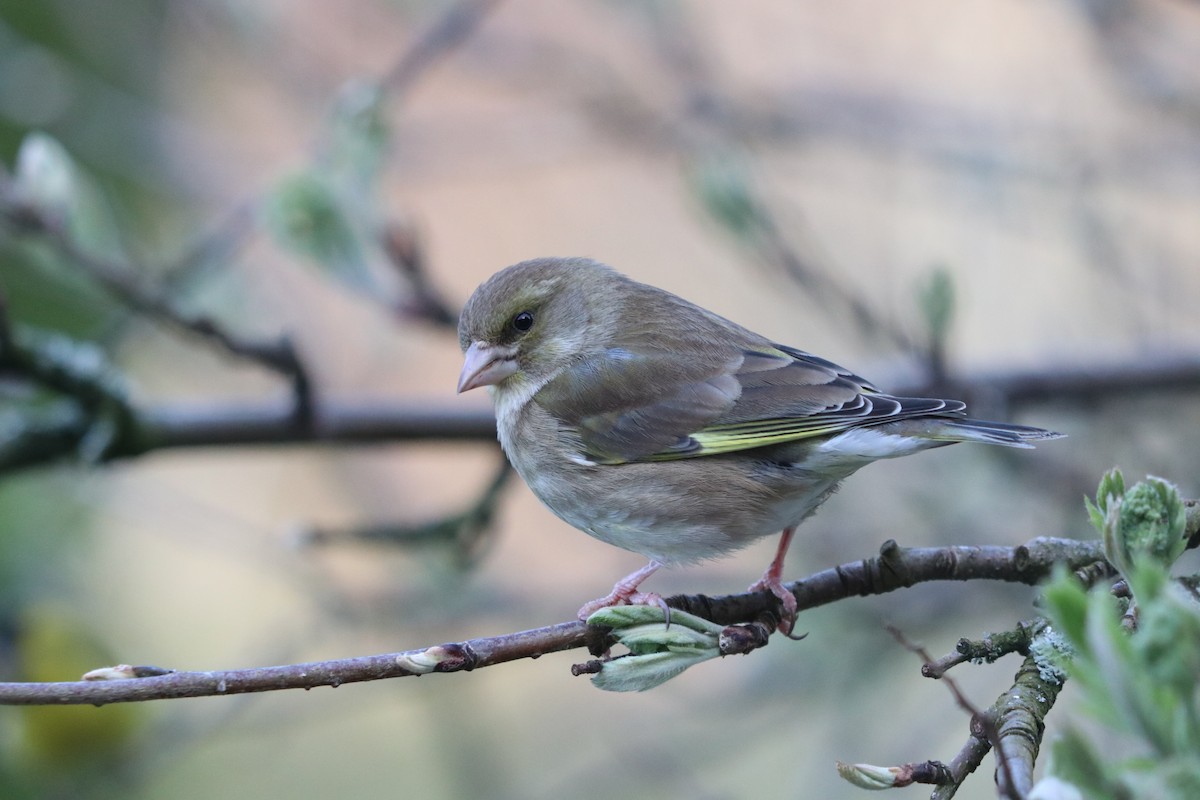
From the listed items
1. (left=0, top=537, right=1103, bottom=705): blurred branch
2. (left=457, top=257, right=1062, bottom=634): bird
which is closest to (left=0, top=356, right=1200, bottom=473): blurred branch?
(left=457, top=257, right=1062, bottom=634): bird

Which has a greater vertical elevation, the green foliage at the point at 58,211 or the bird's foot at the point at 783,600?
the green foliage at the point at 58,211

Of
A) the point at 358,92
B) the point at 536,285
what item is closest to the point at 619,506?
the point at 536,285

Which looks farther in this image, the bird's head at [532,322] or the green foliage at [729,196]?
the green foliage at [729,196]

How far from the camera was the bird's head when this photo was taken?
11.6 feet

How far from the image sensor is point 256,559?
726 centimetres

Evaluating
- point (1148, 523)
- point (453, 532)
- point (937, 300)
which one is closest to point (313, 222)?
point (453, 532)

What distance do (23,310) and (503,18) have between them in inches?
158

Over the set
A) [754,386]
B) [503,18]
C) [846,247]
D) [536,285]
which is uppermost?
[503,18]

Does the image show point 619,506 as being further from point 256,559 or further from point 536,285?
point 256,559

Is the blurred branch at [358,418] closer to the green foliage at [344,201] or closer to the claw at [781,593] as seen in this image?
the green foliage at [344,201]

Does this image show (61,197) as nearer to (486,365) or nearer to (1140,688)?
(486,365)

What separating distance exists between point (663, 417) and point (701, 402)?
0.38 feet

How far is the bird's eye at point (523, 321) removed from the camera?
3.59 m

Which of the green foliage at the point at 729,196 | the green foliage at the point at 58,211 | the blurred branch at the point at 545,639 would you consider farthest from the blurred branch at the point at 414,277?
the blurred branch at the point at 545,639
